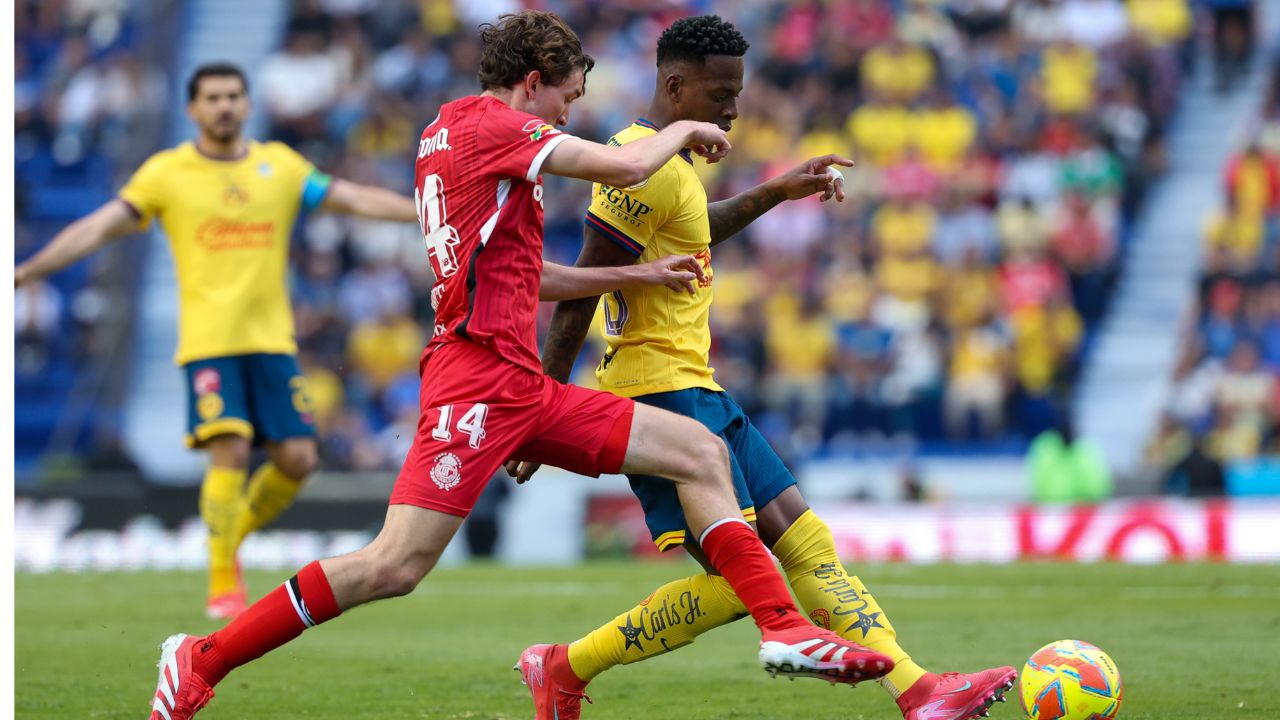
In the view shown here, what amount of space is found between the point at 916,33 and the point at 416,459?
18.9 meters

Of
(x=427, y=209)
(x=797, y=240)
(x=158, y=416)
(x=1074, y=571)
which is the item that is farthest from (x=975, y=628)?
(x=158, y=416)

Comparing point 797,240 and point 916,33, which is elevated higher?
point 916,33

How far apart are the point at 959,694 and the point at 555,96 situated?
8.24 ft

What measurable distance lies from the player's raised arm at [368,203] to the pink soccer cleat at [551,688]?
3759 millimetres

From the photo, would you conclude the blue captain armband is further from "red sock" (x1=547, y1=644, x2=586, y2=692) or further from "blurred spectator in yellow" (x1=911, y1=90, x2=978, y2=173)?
"blurred spectator in yellow" (x1=911, y1=90, x2=978, y2=173)

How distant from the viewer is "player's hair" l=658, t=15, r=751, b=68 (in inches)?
259

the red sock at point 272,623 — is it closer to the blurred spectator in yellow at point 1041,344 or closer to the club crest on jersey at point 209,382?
the club crest on jersey at point 209,382

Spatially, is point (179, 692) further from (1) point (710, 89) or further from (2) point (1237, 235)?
(2) point (1237, 235)

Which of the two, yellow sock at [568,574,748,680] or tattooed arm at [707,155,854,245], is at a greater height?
tattooed arm at [707,155,854,245]

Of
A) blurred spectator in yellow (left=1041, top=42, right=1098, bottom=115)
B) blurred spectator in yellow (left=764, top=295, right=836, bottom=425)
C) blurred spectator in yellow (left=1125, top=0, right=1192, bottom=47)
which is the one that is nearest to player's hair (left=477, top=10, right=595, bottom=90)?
blurred spectator in yellow (left=764, top=295, right=836, bottom=425)

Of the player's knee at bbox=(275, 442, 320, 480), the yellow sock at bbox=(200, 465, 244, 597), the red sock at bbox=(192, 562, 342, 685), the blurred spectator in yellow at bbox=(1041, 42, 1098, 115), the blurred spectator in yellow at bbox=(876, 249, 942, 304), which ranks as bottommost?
the red sock at bbox=(192, 562, 342, 685)

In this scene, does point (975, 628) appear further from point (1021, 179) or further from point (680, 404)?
point (1021, 179)

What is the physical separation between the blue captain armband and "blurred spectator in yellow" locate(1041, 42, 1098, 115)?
548 inches

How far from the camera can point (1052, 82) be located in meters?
22.9
